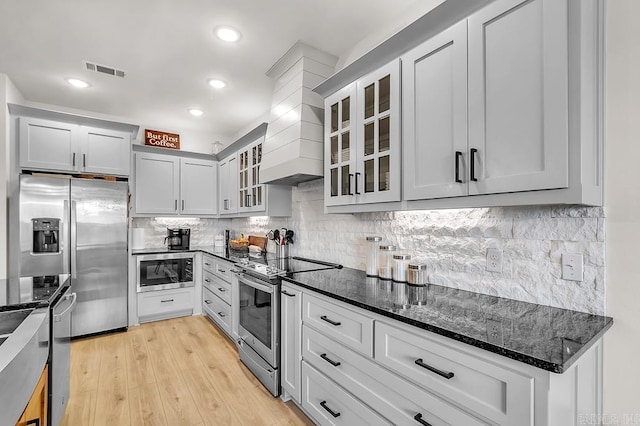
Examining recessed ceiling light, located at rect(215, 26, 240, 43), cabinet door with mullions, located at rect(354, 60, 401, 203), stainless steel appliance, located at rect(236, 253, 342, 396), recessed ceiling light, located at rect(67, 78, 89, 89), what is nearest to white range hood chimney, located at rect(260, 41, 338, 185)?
recessed ceiling light, located at rect(215, 26, 240, 43)

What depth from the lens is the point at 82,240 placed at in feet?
11.0

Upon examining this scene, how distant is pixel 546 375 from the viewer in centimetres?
89

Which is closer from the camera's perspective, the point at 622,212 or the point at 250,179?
the point at 622,212

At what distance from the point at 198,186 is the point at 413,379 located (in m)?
4.13

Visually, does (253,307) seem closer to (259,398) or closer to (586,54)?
(259,398)

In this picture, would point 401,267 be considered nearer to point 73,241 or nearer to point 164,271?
point 164,271

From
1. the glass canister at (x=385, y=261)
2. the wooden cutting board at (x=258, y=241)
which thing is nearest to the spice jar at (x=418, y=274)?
the glass canister at (x=385, y=261)

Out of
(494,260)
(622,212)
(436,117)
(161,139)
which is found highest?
(161,139)

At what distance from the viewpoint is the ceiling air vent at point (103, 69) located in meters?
2.79

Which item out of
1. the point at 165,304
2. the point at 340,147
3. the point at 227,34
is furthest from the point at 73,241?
the point at 340,147

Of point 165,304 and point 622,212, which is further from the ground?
point 622,212

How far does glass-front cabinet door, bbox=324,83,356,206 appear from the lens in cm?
213

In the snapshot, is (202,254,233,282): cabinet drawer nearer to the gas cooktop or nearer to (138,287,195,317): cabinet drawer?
(138,287,195,317): cabinet drawer

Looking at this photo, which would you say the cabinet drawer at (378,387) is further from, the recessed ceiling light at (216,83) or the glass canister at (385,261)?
the recessed ceiling light at (216,83)
